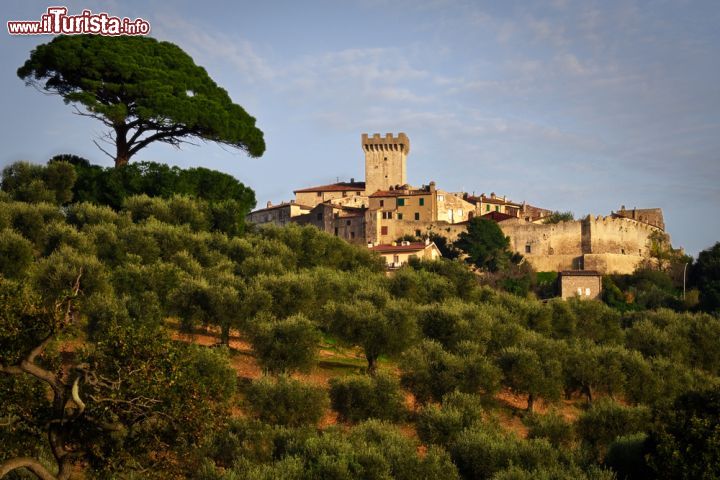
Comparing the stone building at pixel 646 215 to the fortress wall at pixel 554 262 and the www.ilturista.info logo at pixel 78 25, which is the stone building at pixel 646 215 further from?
the www.ilturista.info logo at pixel 78 25

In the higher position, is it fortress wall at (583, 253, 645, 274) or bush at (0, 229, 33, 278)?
fortress wall at (583, 253, 645, 274)

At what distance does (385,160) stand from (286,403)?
84.6m

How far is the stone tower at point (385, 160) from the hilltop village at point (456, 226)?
3.83 m

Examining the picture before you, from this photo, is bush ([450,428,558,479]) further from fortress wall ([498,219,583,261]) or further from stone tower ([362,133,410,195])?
stone tower ([362,133,410,195])

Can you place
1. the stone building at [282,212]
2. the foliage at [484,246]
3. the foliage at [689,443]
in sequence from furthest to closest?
the stone building at [282,212] < the foliage at [484,246] < the foliage at [689,443]

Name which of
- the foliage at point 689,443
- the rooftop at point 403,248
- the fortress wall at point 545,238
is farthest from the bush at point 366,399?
the fortress wall at point 545,238

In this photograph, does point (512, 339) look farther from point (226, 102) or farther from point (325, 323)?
point (226, 102)

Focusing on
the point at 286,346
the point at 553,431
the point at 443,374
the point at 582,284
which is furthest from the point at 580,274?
the point at 553,431

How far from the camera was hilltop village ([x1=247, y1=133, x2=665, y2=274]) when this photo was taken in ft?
288

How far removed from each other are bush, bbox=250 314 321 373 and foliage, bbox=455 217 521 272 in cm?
5348

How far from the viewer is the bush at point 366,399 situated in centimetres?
2805

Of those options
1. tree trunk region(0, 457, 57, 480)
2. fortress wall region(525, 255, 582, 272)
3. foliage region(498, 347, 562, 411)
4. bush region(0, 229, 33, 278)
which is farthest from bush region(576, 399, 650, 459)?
fortress wall region(525, 255, 582, 272)

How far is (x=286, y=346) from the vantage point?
30.1 metres

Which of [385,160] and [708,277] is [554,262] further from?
[385,160]
